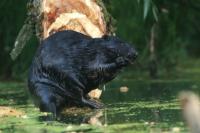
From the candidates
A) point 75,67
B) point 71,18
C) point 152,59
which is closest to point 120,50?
point 75,67

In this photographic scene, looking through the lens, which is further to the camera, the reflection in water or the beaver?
the beaver

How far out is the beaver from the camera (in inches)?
215

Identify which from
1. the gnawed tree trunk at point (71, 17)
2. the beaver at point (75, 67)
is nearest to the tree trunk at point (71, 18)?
the gnawed tree trunk at point (71, 17)

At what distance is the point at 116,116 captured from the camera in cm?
513

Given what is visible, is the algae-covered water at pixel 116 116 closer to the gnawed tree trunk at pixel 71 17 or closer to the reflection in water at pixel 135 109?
the reflection in water at pixel 135 109

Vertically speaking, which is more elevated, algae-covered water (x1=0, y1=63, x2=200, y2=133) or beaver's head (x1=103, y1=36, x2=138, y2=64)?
beaver's head (x1=103, y1=36, x2=138, y2=64)

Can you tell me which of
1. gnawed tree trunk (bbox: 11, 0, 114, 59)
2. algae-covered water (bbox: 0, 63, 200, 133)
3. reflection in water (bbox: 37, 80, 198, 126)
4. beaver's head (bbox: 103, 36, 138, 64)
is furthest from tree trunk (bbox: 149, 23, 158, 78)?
beaver's head (bbox: 103, 36, 138, 64)

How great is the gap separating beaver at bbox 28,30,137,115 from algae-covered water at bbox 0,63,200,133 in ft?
0.37

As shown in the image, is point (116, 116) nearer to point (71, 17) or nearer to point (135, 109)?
point (135, 109)

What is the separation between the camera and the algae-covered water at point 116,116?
4.50 m

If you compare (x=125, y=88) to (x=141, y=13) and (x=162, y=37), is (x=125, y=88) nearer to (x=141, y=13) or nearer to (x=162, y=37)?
(x=141, y=13)

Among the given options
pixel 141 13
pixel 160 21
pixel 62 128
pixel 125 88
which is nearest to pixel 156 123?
pixel 62 128

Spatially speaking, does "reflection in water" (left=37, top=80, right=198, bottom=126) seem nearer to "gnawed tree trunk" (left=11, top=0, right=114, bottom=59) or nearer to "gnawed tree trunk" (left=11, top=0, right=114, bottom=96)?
"gnawed tree trunk" (left=11, top=0, right=114, bottom=96)

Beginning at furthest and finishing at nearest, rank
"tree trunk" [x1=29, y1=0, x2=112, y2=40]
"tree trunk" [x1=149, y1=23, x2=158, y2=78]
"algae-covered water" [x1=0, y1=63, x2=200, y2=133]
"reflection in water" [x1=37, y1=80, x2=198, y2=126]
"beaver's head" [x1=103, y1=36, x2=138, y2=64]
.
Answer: "tree trunk" [x1=149, y1=23, x2=158, y2=78]
"tree trunk" [x1=29, y1=0, x2=112, y2=40]
"beaver's head" [x1=103, y1=36, x2=138, y2=64]
"reflection in water" [x1=37, y1=80, x2=198, y2=126]
"algae-covered water" [x1=0, y1=63, x2=200, y2=133]
